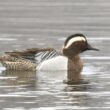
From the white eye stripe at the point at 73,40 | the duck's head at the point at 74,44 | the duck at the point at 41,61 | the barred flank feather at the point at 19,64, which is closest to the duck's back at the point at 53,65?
the duck at the point at 41,61

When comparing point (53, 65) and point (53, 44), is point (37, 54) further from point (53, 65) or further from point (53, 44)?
point (53, 44)

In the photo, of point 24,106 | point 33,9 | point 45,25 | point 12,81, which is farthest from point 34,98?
point 33,9

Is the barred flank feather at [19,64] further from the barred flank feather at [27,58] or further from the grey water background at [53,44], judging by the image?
the grey water background at [53,44]

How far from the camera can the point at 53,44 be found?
23.4 metres

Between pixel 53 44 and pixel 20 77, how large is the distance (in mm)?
4877

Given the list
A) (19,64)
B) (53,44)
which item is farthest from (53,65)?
(53,44)

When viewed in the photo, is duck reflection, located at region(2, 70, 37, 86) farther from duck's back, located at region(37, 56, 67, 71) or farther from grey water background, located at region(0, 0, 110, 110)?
duck's back, located at region(37, 56, 67, 71)

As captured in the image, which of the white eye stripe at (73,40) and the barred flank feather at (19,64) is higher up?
the white eye stripe at (73,40)

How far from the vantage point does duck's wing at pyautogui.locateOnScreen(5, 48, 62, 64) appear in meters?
19.6

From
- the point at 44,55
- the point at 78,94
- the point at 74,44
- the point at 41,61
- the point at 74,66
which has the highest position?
the point at 74,44

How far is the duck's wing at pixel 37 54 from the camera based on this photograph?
19594 mm

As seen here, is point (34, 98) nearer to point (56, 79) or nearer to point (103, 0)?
point (56, 79)

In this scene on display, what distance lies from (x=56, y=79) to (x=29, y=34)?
25.5ft

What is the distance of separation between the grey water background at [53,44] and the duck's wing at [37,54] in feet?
1.44
